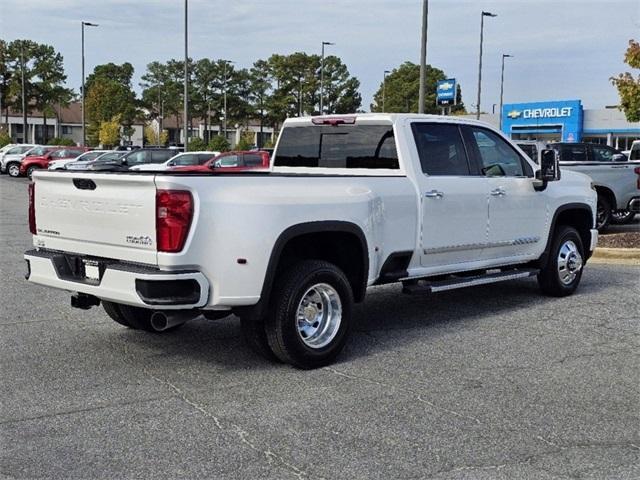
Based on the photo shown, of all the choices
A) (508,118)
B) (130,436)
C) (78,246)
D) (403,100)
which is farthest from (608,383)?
(403,100)

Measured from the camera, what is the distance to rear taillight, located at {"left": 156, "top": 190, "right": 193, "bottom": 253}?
5082mm

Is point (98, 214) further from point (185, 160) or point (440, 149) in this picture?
point (185, 160)

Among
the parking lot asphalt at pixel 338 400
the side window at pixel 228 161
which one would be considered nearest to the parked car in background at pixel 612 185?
the parking lot asphalt at pixel 338 400

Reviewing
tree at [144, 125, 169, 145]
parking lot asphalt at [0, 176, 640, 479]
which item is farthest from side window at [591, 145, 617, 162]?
tree at [144, 125, 169, 145]

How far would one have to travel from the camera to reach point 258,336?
5.82 m

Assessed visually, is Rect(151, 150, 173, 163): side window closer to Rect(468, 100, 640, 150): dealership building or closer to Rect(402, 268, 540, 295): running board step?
Rect(402, 268, 540, 295): running board step

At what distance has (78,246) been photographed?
5.77 metres

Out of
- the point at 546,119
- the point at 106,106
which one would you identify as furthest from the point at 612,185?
the point at 106,106

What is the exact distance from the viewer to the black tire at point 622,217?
15906 mm

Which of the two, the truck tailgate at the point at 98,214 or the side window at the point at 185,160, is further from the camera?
the side window at the point at 185,160

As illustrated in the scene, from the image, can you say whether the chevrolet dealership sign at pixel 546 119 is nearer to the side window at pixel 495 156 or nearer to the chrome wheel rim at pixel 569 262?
the chrome wheel rim at pixel 569 262

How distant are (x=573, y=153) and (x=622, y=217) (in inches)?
100

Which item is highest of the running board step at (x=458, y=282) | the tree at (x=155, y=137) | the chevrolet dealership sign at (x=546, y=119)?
the chevrolet dealership sign at (x=546, y=119)

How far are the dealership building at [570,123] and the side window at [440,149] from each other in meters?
54.2
